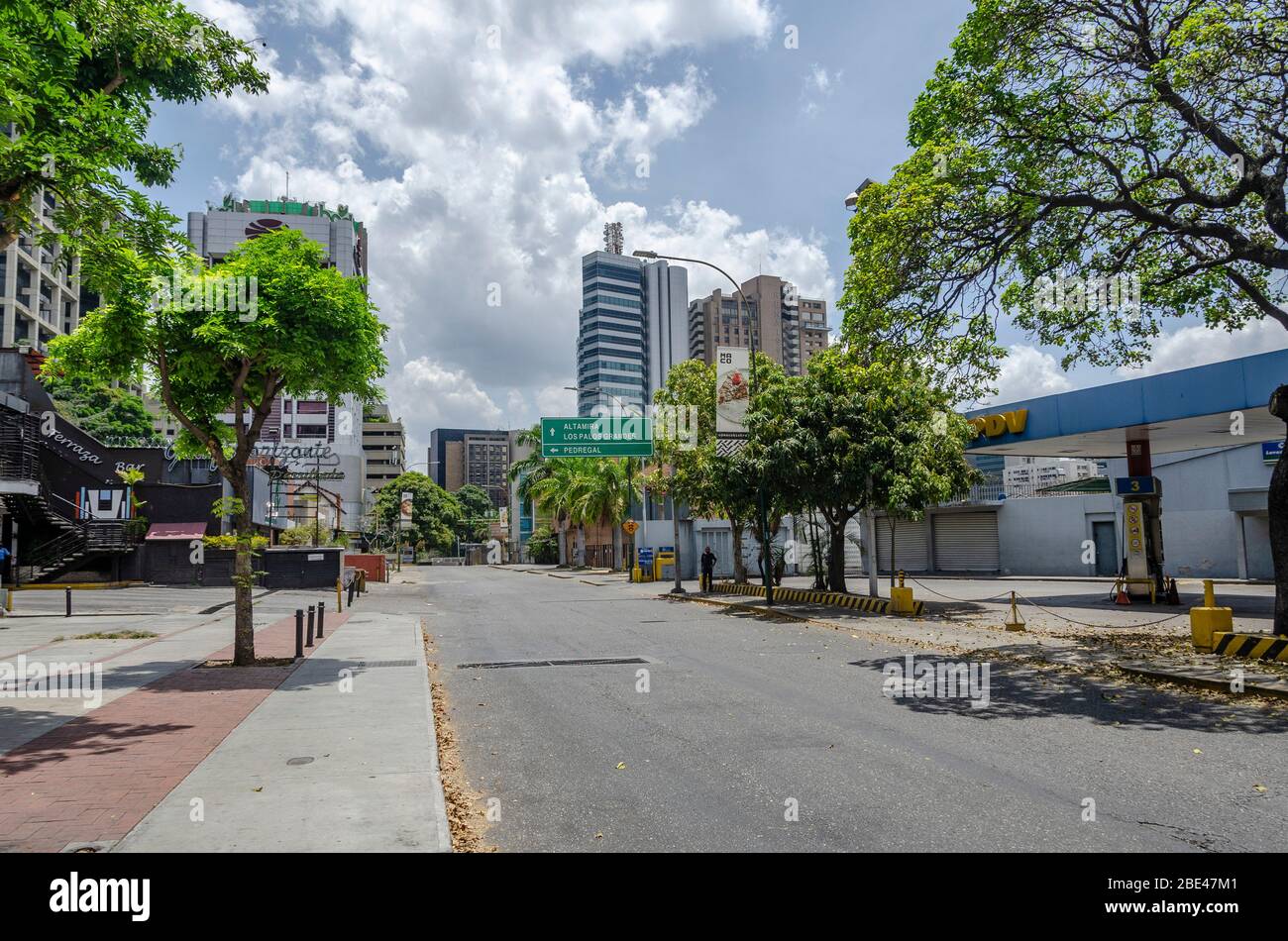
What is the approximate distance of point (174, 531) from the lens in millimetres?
37688

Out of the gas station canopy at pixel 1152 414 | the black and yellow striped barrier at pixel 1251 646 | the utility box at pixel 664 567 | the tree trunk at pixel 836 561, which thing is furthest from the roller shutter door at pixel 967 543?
the black and yellow striped barrier at pixel 1251 646

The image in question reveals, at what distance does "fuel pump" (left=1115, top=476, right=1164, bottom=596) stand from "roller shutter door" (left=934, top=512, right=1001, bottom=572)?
1951 cm

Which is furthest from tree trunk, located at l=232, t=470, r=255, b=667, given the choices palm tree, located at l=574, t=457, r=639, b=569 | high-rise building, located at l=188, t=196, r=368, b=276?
high-rise building, located at l=188, t=196, r=368, b=276

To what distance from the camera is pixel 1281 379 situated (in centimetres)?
1936

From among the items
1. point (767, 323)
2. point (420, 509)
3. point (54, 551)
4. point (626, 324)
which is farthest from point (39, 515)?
point (626, 324)

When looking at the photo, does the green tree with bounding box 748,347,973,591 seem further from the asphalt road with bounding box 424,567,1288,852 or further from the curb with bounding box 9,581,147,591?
the curb with bounding box 9,581,147,591

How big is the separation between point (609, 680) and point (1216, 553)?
102 feet

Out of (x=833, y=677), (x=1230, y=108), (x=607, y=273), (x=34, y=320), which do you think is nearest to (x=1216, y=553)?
(x=1230, y=108)

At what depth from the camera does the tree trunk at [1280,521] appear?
46.0 ft

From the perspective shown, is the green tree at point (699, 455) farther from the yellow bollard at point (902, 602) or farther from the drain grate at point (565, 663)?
the drain grate at point (565, 663)

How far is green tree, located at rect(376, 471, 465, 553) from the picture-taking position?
101938mm

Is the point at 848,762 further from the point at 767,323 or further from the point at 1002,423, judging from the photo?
the point at 767,323

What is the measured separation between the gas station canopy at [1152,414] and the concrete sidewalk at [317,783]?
19.8 m

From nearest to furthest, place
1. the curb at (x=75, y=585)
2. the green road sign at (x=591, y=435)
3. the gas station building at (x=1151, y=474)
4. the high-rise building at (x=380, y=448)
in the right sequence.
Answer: the gas station building at (x=1151, y=474)
the curb at (x=75, y=585)
the green road sign at (x=591, y=435)
the high-rise building at (x=380, y=448)
